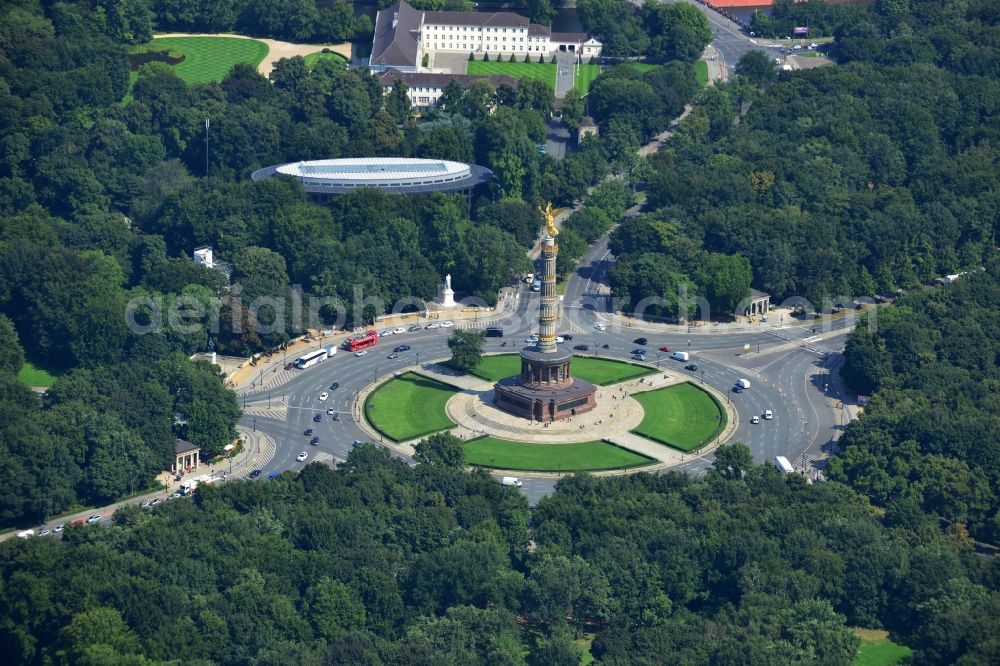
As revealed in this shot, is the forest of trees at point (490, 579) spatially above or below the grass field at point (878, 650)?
above

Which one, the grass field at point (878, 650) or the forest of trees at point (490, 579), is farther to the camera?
the grass field at point (878, 650)

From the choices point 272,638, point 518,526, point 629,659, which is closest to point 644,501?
point 518,526

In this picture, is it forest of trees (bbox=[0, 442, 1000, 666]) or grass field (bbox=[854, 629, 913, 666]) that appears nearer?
forest of trees (bbox=[0, 442, 1000, 666])

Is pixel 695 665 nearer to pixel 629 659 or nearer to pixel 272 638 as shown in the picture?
pixel 629 659

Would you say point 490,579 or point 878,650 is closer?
point 878,650

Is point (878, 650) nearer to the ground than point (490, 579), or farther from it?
nearer to the ground
